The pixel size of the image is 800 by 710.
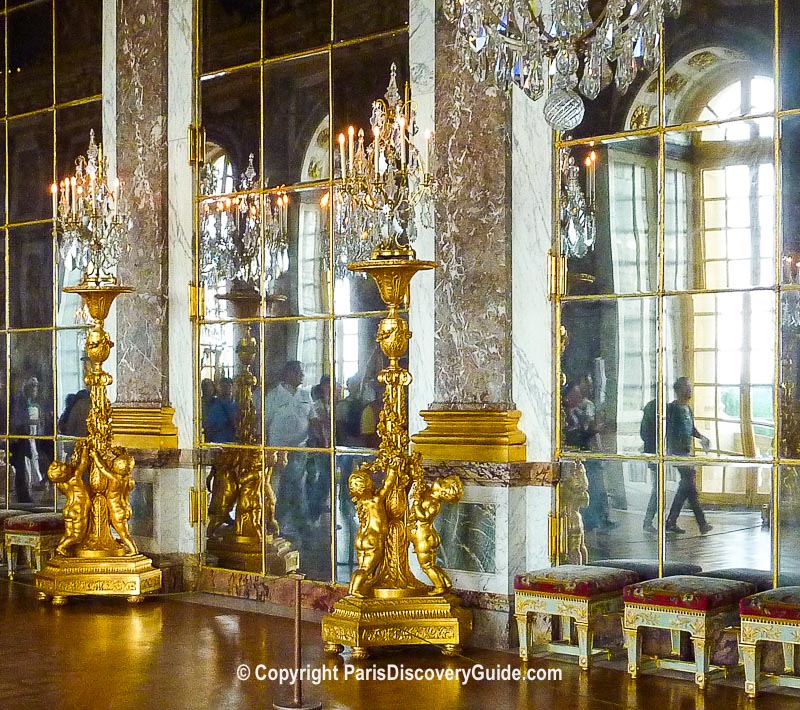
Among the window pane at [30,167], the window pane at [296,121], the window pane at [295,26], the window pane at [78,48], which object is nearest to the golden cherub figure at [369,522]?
the window pane at [296,121]

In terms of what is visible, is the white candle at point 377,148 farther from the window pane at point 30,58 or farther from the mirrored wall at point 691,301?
the window pane at point 30,58

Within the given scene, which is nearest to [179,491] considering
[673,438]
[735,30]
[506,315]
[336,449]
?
[336,449]

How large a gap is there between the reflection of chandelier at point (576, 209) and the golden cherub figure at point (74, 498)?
3.53 metres

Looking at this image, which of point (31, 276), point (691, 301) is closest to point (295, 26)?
point (31, 276)

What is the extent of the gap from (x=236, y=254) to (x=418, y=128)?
1.73 metres

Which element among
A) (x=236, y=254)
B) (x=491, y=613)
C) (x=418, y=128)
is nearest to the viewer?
(x=491, y=613)

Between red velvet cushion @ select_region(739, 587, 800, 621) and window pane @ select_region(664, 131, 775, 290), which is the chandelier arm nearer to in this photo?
window pane @ select_region(664, 131, 775, 290)

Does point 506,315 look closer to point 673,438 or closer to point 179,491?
point 673,438

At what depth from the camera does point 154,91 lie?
9.11 metres

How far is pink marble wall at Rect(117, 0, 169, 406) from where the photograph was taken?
906 centimetres

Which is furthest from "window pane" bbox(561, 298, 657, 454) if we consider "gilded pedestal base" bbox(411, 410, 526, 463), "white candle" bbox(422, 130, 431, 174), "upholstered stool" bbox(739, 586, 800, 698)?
"upholstered stool" bbox(739, 586, 800, 698)

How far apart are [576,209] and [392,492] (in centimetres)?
187

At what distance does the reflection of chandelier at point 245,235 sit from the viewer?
857 centimetres

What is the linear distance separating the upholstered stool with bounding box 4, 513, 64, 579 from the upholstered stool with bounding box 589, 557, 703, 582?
4316mm
